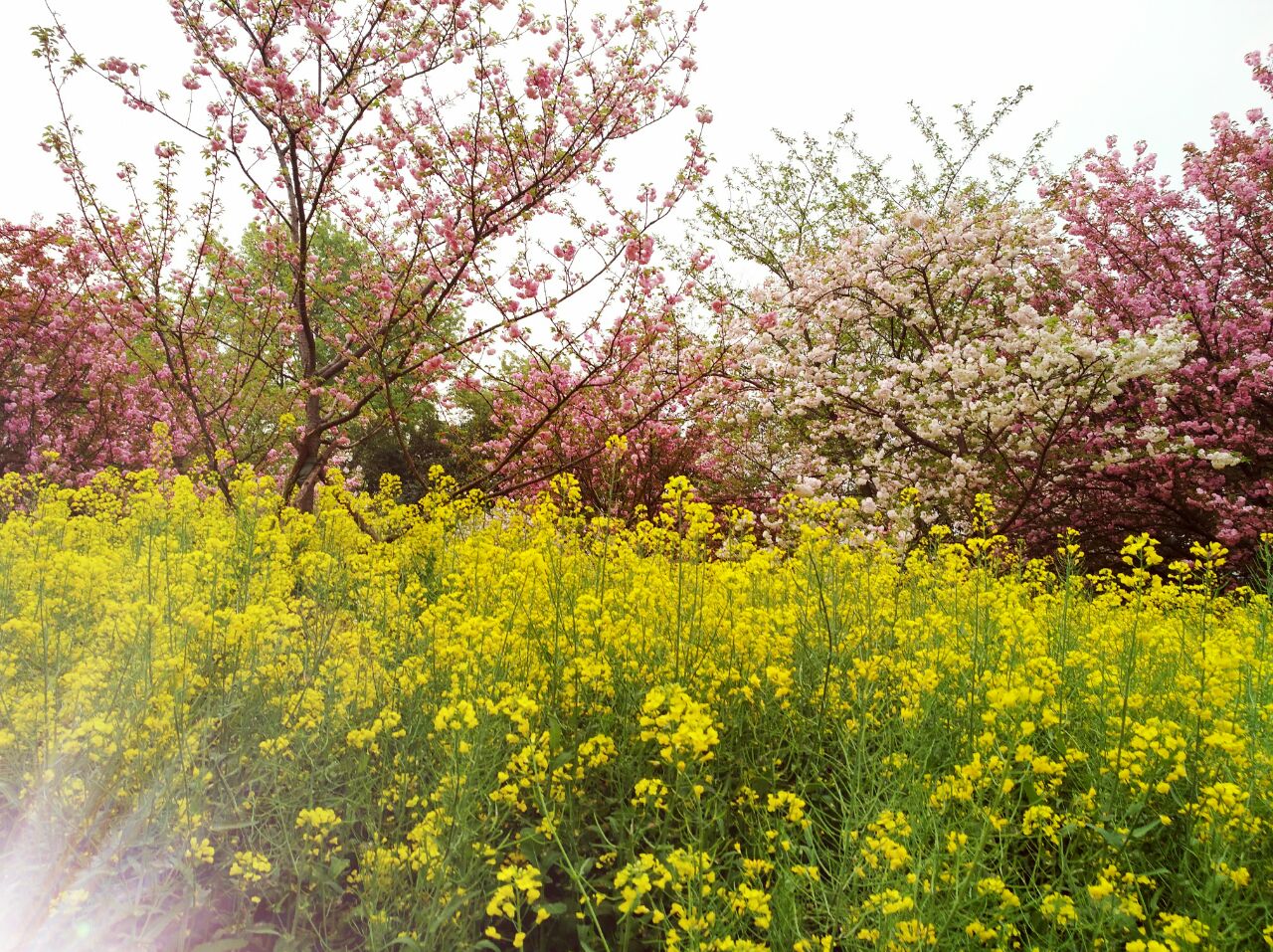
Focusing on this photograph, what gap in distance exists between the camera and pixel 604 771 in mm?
2873

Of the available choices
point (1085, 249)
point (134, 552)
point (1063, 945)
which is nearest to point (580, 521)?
point (134, 552)

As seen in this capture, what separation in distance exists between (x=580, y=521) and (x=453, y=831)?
9.22ft

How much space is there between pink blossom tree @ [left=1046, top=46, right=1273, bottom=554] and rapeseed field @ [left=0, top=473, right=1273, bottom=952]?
203 inches

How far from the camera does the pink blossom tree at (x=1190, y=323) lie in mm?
8266

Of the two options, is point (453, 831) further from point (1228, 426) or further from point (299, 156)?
point (1228, 426)

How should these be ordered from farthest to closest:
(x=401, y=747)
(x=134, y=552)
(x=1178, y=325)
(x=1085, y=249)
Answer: (x=1085, y=249)
(x=1178, y=325)
(x=134, y=552)
(x=401, y=747)

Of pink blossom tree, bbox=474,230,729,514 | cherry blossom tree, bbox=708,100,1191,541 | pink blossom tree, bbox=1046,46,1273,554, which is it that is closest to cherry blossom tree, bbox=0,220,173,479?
pink blossom tree, bbox=474,230,729,514

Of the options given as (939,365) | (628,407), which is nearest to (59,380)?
(628,407)

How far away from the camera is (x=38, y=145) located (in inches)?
256

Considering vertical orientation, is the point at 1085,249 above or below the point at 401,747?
above

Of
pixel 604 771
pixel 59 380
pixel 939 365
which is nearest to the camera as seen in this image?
pixel 604 771

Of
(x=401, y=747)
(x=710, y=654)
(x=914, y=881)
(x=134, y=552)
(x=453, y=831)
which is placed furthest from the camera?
(x=134, y=552)

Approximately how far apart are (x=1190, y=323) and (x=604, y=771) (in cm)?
949

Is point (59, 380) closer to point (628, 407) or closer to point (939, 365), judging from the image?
point (628, 407)
